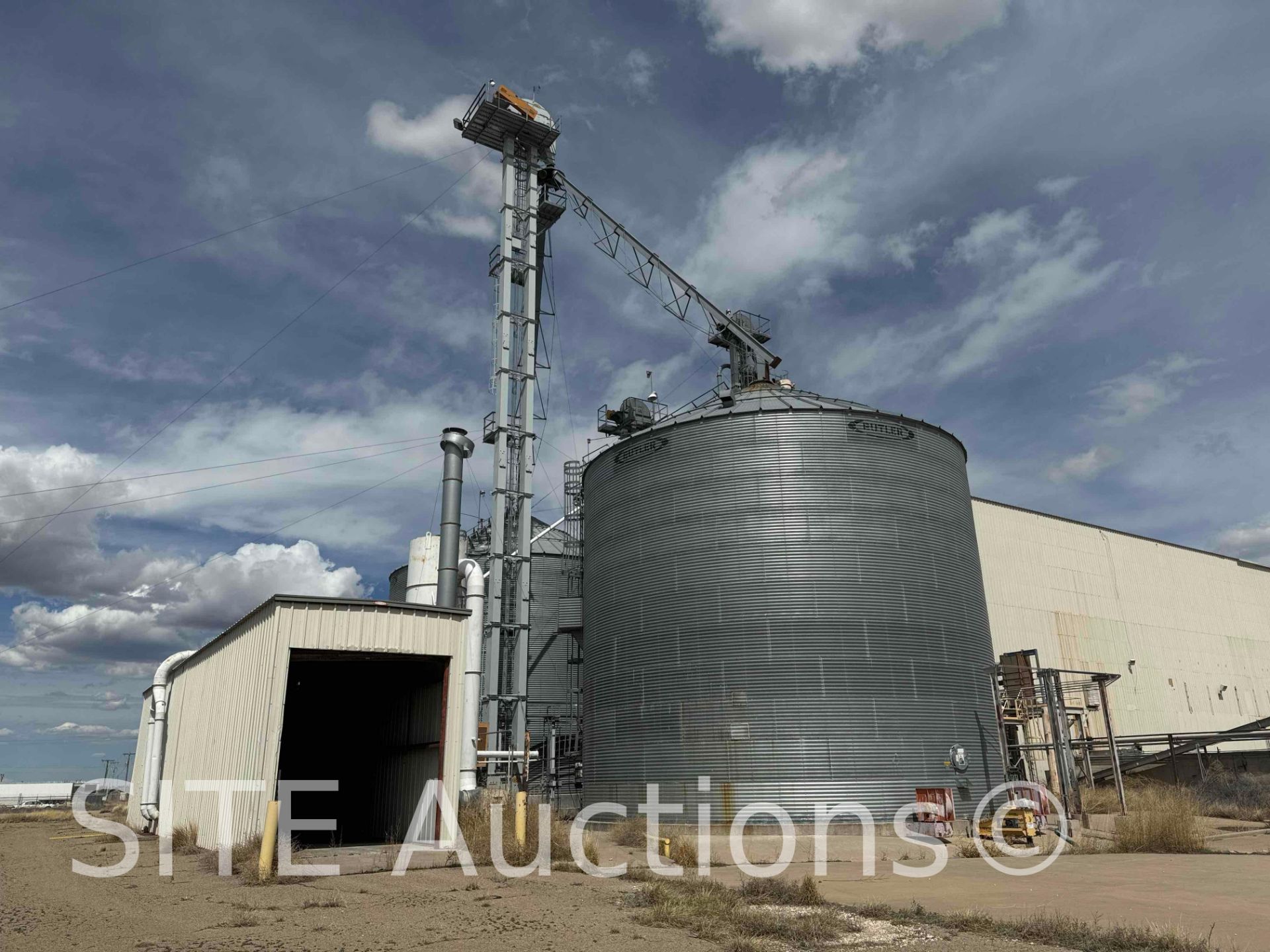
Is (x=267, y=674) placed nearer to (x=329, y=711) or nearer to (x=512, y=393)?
(x=329, y=711)

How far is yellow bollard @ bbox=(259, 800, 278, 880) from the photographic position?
634 inches

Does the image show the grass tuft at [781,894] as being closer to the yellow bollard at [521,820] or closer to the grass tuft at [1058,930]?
the grass tuft at [1058,930]

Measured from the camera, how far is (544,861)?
760 inches

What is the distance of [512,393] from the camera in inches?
1559

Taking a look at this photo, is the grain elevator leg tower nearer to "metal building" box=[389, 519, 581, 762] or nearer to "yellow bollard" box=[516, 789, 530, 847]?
"metal building" box=[389, 519, 581, 762]

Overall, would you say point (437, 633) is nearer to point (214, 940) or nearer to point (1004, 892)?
point (214, 940)

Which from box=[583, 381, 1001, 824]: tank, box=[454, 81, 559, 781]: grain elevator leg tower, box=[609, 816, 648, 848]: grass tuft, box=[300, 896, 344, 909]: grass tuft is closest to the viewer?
box=[300, 896, 344, 909]: grass tuft

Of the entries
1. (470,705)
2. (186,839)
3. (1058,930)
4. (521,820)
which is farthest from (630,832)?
(1058,930)

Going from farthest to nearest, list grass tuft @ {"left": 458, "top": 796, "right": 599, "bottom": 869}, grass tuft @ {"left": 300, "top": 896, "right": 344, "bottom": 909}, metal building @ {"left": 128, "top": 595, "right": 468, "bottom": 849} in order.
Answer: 1. metal building @ {"left": 128, "top": 595, "right": 468, "bottom": 849}
2. grass tuft @ {"left": 458, "top": 796, "right": 599, "bottom": 869}
3. grass tuft @ {"left": 300, "top": 896, "right": 344, "bottom": 909}

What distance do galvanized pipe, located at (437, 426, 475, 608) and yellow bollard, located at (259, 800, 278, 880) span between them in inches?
509

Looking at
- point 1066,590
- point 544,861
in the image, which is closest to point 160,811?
point 544,861

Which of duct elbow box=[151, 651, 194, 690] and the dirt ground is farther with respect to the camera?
duct elbow box=[151, 651, 194, 690]

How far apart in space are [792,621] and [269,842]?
1674 centimetres

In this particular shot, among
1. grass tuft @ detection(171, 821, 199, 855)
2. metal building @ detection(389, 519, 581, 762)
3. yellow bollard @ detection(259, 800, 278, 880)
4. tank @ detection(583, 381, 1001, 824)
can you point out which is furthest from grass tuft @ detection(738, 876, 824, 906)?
metal building @ detection(389, 519, 581, 762)
